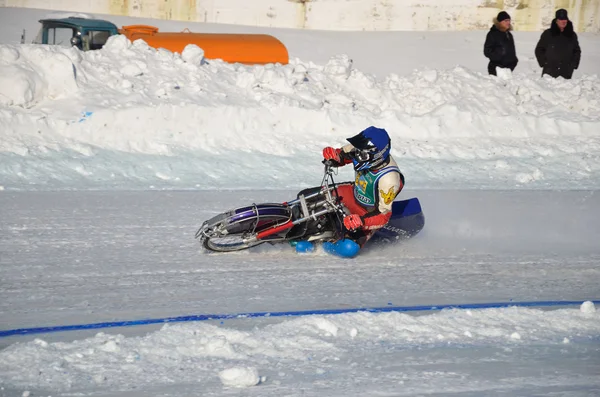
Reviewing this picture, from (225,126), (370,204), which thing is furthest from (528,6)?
(370,204)

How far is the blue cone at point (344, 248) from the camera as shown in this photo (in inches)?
339

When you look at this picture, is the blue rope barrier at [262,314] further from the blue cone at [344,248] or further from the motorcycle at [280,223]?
the motorcycle at [280,223]

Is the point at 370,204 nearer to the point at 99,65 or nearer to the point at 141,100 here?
the point at 141,100

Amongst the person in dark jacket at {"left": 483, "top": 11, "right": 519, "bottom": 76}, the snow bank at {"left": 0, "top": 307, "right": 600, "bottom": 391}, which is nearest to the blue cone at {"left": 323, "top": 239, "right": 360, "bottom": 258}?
the snow bank at {"left": 0, "top": 307, "right": 600, "bottom": 391}

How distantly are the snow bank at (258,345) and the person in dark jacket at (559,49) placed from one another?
10881 mm

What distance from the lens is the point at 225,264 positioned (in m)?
8.34

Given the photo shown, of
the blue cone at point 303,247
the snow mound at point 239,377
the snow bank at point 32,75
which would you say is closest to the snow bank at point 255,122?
the snow bank at point 32,75

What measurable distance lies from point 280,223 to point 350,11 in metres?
15.5

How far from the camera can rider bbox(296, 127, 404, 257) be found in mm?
8508

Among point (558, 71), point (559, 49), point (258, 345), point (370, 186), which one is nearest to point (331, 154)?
point (370, 186)

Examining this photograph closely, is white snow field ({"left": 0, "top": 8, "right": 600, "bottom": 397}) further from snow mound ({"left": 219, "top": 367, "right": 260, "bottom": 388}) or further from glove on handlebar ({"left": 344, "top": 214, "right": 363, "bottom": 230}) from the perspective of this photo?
glove on handlebar ({"left": 344, "top": 214, "right": 363, "bottom": 230})

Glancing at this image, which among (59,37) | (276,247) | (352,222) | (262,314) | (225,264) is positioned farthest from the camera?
(59,37)

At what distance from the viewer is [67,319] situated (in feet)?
21.7

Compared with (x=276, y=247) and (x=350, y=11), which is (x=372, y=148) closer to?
(x=276, y=247)
